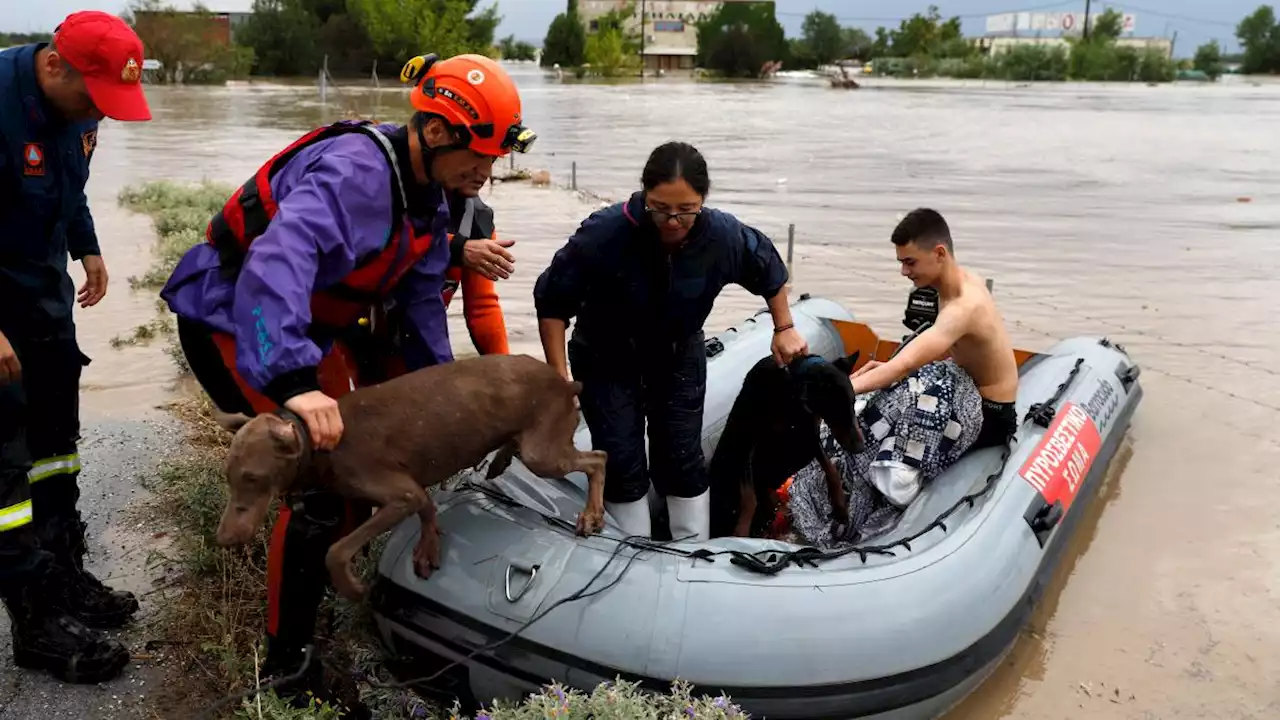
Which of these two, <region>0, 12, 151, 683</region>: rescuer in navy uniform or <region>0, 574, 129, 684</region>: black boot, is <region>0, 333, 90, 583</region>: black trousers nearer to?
<region>0, 12, 151, 683</region>: rescuer in navy uniform

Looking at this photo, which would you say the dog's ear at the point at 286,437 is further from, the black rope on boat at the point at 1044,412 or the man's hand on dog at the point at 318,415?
the black rope on boat at the point at 1044,412

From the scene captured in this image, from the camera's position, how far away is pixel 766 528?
165 inches

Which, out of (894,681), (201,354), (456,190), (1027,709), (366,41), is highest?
(366,41)

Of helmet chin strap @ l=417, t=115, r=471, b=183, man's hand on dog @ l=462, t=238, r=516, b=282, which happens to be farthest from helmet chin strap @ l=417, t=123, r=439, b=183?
man's hand on dog @ l=462, t=238, r=516, b=282

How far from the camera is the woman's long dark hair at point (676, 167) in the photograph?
3059mm

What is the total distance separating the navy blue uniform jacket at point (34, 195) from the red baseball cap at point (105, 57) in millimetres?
145

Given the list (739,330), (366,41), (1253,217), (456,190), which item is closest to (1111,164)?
(1253,217)

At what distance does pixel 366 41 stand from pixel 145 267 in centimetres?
5718

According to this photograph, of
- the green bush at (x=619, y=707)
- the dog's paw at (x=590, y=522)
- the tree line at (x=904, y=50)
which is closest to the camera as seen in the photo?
the green bush at (x=619, y=707)

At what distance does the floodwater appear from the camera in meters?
4.13

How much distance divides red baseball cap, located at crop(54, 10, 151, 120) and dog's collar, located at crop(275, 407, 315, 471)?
41.9 inches

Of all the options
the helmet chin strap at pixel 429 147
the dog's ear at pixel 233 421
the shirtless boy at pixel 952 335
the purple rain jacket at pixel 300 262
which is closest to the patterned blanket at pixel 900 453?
the shirtless boy at pixel 952 335

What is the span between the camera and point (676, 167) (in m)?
3.06

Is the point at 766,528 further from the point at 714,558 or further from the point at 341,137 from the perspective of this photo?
the point at 341,137
